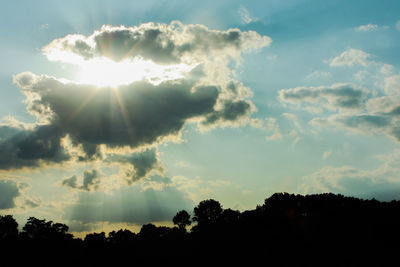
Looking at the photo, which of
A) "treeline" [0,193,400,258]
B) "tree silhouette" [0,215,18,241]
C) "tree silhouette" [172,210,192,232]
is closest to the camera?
"treeline" [0,193,400,258]

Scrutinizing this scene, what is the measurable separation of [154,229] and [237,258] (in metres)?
93.1

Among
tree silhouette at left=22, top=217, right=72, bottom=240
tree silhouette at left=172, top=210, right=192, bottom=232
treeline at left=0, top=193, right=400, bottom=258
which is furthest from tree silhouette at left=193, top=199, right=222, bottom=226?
tree silhouette at left=22, top=217, right=72, bottom=240

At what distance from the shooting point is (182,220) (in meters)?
146

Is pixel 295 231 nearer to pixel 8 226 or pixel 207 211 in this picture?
pixel 207 211

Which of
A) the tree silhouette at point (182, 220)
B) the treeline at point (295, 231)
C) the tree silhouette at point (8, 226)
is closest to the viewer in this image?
the treeline at point (295, 231)

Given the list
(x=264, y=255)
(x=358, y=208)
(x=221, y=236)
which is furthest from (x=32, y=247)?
(x=358, y=208)

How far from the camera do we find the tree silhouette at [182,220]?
14588cm

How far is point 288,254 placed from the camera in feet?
201

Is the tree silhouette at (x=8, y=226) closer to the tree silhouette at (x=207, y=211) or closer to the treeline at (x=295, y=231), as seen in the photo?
the treeline at (x=295, y=231)

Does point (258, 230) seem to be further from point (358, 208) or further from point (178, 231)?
point (178, 231)

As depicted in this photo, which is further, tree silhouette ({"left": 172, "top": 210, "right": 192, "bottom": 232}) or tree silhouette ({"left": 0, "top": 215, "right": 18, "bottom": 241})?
tree silhouette ({"left": 172, "top": 210, "right": 192, "bottom": 232})

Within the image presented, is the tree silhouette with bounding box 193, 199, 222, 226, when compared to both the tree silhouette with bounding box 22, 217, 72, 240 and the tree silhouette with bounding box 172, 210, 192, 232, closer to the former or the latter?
the tree silhouette with bounding box 172, 210, 192, 232

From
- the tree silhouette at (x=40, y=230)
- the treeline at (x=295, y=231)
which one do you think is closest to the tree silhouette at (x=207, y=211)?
the treeline at (x=295, y=231)

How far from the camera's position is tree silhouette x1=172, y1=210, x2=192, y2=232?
5743 inches
